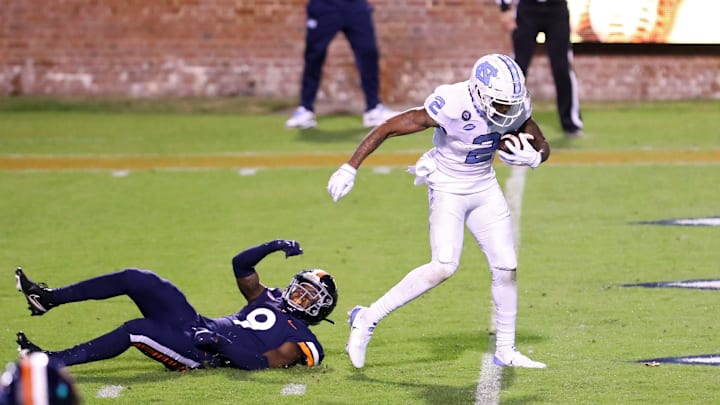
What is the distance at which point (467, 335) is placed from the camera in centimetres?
859

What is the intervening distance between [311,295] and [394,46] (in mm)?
10543

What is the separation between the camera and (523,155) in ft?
24.5

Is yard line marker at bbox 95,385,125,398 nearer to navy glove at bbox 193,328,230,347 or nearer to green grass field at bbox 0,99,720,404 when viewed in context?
green grass field at bbox 0,99,720,404

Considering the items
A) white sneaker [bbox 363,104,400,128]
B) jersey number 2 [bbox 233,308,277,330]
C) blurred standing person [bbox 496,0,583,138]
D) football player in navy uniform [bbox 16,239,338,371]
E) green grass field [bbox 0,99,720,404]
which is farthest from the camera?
white sneaker [bbox 363,104,400,128]

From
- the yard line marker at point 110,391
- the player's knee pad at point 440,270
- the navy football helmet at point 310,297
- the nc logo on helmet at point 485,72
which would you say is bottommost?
the yard line marker at point 110,391

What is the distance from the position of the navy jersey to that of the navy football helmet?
2.1 inches

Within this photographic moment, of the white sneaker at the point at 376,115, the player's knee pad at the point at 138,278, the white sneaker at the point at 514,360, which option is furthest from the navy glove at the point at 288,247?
the white sneaker at the point at 376,115

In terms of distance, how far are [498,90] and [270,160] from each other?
760 cm

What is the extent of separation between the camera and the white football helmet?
24.1 feet

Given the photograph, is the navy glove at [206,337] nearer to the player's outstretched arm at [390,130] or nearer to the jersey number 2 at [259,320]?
the jersey number 2 at [259,320]

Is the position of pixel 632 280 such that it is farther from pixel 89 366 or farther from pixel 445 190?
pixel 89 366

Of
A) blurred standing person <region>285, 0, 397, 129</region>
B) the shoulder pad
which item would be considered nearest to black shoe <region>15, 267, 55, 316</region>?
the shoulder pad

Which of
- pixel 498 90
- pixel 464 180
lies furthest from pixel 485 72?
pixel 464 180

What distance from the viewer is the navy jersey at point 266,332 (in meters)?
7.61
